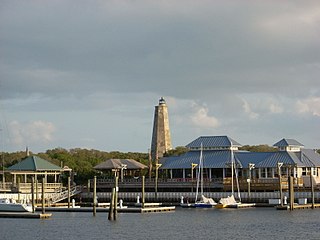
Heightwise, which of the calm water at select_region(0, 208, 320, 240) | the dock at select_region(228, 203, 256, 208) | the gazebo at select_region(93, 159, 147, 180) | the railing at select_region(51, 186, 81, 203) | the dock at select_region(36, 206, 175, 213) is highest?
the gazebo at select_region(93, 159, 147, 180)

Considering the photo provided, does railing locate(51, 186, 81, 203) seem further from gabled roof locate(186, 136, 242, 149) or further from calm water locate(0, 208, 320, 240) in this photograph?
gabled roof locate(186, 136, 242, 149)

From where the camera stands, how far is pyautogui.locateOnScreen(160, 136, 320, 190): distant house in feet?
318

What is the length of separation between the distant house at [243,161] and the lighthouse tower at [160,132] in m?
24.5

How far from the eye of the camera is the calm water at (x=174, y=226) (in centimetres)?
5472

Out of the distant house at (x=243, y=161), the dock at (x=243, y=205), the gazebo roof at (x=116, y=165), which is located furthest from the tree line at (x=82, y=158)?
the dock at (x=243, y=205)

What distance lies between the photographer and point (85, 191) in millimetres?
99312

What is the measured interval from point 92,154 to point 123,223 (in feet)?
296

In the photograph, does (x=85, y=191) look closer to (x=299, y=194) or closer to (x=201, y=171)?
(x=201, y=171)

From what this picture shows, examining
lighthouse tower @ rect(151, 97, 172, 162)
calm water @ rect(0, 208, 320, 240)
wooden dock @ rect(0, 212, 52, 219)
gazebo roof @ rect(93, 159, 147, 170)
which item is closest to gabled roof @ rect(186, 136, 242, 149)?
gazebo roof @ rect(93, 159, 147, 170)

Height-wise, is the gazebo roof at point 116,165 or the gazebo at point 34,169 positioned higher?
the gazebo roof at point 116,165

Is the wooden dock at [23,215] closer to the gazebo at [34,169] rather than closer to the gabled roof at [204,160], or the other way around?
the gazebo at [34,169]

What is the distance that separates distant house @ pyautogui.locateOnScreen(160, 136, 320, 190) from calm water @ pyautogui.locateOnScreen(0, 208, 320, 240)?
2077cm

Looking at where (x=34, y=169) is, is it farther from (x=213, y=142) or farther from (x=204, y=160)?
(x=213, y=142)

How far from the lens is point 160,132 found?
13438 centimetres
